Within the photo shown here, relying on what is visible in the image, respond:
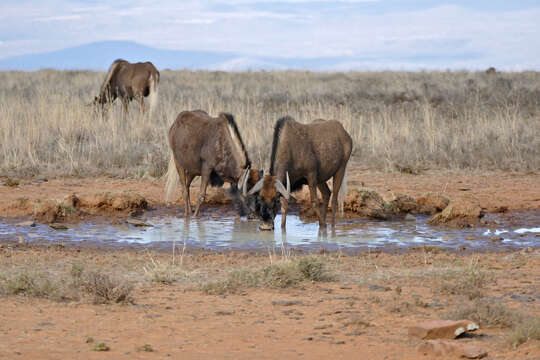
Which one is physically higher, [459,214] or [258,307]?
[459,214]

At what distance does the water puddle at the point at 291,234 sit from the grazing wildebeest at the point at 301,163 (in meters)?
0.35

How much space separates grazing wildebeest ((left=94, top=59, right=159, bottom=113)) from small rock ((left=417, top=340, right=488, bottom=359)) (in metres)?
16.2

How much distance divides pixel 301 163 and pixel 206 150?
162 centimetres

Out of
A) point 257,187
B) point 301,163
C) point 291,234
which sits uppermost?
point 301,163

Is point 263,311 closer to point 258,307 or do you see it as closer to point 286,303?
point 258,307

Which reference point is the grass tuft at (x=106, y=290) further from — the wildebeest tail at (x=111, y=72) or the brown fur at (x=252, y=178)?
the wildebeest tail at (x=111, y=72)

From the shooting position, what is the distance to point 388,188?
12.1 m

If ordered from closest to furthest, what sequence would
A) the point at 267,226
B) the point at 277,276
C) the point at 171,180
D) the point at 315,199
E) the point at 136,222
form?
1. the point at 277,276
2. the point at 267,226
3. the point at 136,222
4. the point at 315,199
5. the point at 171,180

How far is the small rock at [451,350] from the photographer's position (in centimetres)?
420

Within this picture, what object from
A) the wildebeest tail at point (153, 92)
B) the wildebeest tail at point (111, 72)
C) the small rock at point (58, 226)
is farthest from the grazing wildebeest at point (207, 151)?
the wildebeest tail at point (111, 72)

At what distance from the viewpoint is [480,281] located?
602cm

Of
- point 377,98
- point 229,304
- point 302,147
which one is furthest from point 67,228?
point 377,98

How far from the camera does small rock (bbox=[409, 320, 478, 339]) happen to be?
4.55 metres

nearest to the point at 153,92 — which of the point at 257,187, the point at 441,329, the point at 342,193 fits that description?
the point at 342,193
